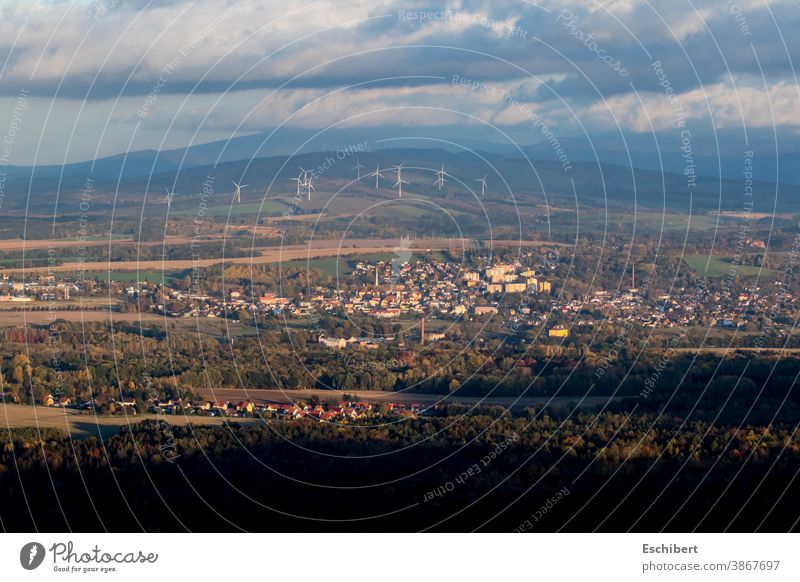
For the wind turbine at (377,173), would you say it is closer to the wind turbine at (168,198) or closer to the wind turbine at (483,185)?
the wind turbine at (483,185)

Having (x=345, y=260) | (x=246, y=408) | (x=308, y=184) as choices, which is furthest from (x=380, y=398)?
(x=308, y=184)

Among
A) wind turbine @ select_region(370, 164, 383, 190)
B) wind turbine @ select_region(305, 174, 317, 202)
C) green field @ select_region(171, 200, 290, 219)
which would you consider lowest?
green field @ select_region(171, 200, 290, 219)

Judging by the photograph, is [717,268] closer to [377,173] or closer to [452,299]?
[452,299]

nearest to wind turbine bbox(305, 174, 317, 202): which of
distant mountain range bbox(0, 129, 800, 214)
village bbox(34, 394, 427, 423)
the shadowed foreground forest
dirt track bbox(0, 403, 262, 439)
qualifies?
distant mountain range bbox(0, 129, 800, 214)

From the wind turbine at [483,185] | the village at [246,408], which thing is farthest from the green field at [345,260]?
the village at [246,408]

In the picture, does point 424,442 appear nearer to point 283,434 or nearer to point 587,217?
point 283,434

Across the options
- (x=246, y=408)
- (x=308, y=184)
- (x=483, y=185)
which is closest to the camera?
(x=246, y=408)

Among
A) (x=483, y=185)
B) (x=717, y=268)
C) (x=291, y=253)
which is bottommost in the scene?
(x=717, y=268)

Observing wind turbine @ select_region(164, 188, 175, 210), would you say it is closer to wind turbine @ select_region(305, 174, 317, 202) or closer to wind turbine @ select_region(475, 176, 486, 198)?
wind turbine @ select_region(305, 174, 317, 202)

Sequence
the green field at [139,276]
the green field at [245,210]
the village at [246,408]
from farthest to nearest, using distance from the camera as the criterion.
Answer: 1. the green field at [245,210]
2. the green field at [139,276]
3. the village at [246,408]
